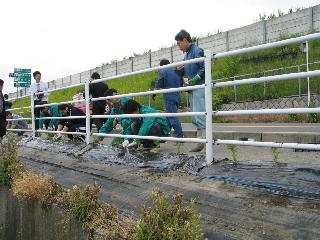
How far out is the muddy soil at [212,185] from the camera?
2.54 meters

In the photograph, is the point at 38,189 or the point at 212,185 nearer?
the point at 212,185

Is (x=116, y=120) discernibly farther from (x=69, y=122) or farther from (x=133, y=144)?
(x=69, y=122)

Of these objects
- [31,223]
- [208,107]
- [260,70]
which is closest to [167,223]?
[208,107]

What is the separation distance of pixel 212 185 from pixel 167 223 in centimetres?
127

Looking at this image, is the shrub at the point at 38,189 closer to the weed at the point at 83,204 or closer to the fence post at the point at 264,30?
the weed at the point at 83,204

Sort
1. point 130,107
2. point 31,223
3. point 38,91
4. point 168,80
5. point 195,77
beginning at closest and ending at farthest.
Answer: point 31,223, point 195,77, point 130,107, point 168,80, point 38,91

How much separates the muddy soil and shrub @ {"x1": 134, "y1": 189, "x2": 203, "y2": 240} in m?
0.30

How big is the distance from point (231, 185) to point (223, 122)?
44.4ft

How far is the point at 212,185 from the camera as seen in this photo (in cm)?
354

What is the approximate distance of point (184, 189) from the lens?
11.6 ft

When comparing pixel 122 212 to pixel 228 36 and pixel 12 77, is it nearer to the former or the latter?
pixel 228 36

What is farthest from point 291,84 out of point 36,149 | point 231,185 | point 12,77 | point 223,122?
point 12,77

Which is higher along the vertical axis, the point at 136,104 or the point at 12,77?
the point at 12,77

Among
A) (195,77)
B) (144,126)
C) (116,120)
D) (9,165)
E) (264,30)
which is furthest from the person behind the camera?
(264,30)
